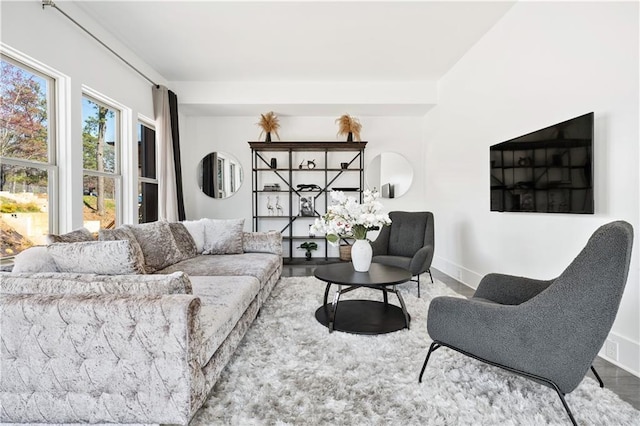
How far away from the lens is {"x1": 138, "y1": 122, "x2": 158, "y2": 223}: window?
14.5ft

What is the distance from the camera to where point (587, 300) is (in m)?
1.39

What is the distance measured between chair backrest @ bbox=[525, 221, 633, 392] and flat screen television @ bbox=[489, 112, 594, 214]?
1.05 m

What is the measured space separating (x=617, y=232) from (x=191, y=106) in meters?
5.23

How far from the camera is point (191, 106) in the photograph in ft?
16.9

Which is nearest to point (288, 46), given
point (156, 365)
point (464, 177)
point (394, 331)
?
point (464, 177)

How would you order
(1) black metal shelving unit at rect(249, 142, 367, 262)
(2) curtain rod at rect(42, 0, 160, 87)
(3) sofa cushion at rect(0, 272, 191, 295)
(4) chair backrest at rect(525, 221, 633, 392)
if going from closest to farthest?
1. (4) chair backrest at rect(525, 221, 633, 392)
2. (3) sofa cushion at rect(0, 272, 191, 295)
3. (2) curtain rod at rect(42, 0, 160, 87)
4. (1) black metal shelving unit at rect(249, 142, 367, 262)

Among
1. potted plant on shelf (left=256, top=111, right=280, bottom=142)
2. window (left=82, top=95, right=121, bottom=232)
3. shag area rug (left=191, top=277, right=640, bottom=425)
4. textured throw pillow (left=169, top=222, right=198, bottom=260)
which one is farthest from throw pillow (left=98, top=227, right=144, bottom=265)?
potted plant on shelf (left=256, top=111, right=280, bottom=142)

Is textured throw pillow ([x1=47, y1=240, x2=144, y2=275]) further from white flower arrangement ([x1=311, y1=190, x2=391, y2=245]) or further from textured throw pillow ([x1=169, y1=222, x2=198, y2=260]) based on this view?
textured throw pillow ([x1=169, y1=222, x2=198, y2=260])

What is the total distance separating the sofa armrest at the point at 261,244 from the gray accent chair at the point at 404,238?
3.76 feet

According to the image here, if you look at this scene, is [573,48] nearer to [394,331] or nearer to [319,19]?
[319,19]

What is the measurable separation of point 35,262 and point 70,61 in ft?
7.12

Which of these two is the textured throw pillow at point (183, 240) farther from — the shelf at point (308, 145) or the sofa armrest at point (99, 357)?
the shelf at point (308, 145)

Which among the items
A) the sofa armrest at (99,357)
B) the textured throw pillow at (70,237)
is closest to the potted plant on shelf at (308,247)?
the textured throw pillow at (70,237)

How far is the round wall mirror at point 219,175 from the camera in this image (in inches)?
228
